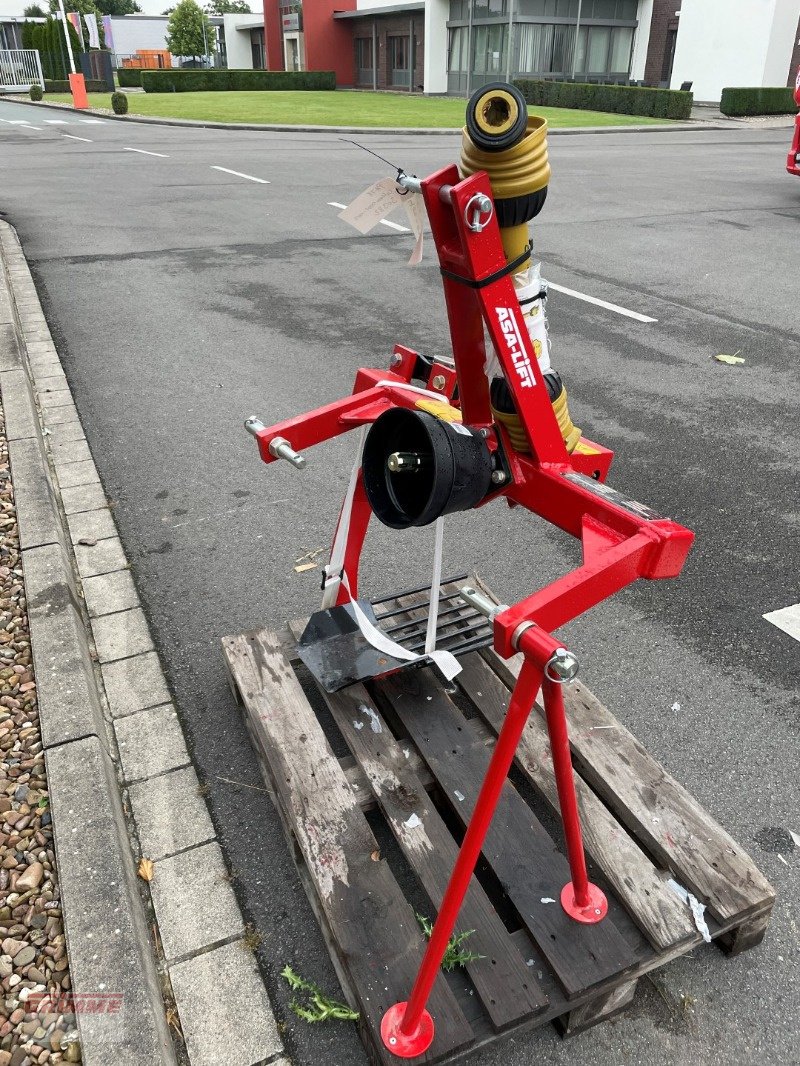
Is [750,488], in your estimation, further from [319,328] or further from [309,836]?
[319,328]

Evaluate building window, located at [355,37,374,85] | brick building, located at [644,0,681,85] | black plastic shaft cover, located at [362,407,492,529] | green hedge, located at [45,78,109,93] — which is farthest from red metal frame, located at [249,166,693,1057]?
green hedge, located at [45,78,109,93]

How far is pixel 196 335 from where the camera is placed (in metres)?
6.82

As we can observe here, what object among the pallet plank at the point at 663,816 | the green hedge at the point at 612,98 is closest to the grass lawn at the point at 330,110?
the green hedge at the point at 612,98

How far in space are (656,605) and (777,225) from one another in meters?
9.34

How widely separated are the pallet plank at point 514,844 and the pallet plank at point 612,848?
8 cm

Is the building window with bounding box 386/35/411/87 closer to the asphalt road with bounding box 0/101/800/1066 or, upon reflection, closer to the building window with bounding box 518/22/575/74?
the building window with bounding box 518/22/575/74

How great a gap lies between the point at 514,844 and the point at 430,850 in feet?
0.77

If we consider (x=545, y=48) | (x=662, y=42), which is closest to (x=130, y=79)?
(x=545, y=48)

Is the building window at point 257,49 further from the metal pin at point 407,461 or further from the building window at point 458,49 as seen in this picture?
the metal pin at point 407,461

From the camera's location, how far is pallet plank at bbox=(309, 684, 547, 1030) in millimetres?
1890

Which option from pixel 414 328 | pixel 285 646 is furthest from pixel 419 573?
pixel 414 328

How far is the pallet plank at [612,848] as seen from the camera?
2.02 meters

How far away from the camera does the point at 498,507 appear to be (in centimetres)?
434

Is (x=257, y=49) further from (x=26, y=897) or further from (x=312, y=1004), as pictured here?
(x=312, y=1004)
